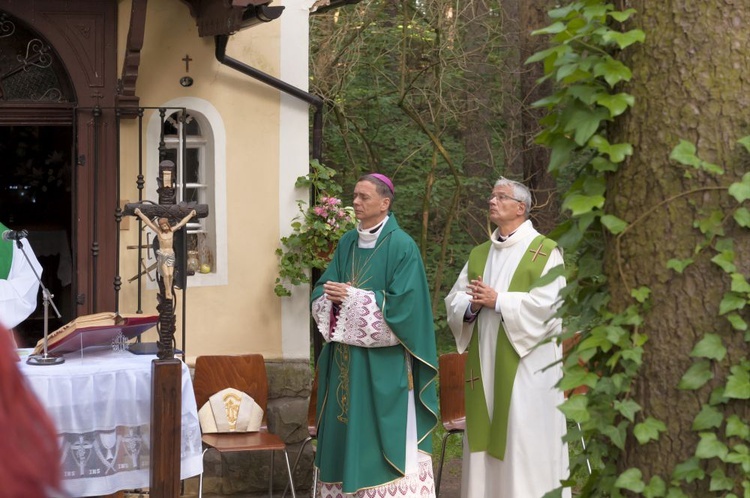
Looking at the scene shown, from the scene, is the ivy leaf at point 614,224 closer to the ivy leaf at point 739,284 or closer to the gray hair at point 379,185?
the ivy leaf at point 739,284

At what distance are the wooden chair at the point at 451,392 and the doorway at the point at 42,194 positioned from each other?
452 centimetres

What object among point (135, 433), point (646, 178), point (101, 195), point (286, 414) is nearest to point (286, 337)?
point (286, 414)

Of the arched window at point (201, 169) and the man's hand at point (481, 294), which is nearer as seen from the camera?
the man's hand at point (481, 294)

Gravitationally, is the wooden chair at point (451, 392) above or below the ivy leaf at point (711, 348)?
below

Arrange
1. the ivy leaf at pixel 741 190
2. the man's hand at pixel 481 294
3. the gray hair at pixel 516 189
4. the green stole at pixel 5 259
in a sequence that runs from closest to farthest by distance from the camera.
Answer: the ivy leaf at pixel 741 190 → the green stole at pixel 5 259 → the man's hand at pixel 481 294 → the gray hair at pixel 516 189

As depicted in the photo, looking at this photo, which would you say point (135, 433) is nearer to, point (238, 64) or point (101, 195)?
point (101, 195)

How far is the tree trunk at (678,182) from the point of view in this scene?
290cm

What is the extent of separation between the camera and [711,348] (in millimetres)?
2889

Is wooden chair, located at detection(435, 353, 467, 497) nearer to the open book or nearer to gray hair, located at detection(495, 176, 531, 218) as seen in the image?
gray hair, located at detection(495, 176, 531, 218)

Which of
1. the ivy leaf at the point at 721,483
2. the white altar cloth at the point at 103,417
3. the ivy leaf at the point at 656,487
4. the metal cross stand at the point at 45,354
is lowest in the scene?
the white altar cloth at the point at 103,417

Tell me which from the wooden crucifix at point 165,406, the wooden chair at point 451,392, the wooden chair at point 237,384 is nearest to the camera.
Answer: the wooden crucifix at point 165,406

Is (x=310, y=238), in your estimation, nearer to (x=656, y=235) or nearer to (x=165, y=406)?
(x=165, y=406)

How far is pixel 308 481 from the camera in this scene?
8367 mm

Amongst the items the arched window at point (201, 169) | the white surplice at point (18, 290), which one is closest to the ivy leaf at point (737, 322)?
the white surplice at point (18, 290)
